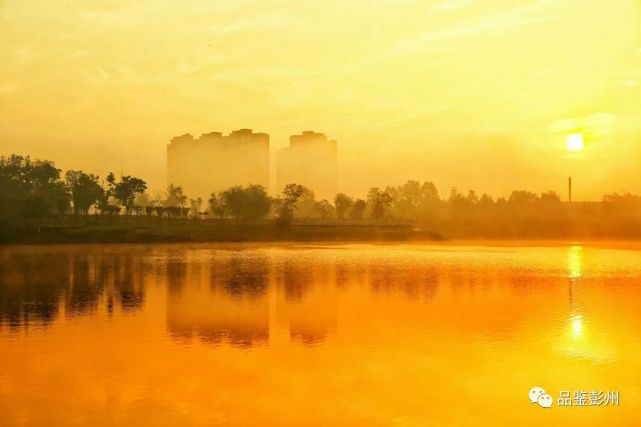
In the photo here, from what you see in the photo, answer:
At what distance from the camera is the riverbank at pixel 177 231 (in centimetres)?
11925

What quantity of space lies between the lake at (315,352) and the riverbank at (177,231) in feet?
234

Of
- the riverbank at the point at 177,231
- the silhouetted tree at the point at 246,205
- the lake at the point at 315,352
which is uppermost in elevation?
the silhouetted tree at the point at 246,205

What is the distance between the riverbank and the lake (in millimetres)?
71319

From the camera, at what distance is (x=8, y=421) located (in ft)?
58.0

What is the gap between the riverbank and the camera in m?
119

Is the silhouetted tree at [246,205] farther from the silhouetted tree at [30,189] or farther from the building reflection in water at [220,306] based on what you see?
the building reflection in water at [220,306]

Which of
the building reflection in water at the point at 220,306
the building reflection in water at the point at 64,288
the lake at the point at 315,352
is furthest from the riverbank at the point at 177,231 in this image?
the lake at the point at 315,352

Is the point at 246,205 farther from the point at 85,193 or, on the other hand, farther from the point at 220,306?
the point at 220,306

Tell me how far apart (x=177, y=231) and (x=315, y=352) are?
117736mm

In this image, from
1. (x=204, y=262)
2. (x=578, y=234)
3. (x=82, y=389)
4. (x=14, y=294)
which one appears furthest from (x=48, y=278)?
(x=578, y=234)

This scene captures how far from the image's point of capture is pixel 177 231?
458ft

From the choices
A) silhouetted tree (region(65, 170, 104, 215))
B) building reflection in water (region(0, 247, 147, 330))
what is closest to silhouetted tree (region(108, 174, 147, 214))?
silhouetted tree (region(65, 170, 104, 215))

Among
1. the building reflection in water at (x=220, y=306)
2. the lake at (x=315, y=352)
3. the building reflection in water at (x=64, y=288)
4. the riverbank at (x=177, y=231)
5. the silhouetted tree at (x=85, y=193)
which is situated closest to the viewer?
the lake at (x=315, y=352)

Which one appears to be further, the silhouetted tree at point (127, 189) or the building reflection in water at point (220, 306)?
the silhouetted tree at point (127, 189)
